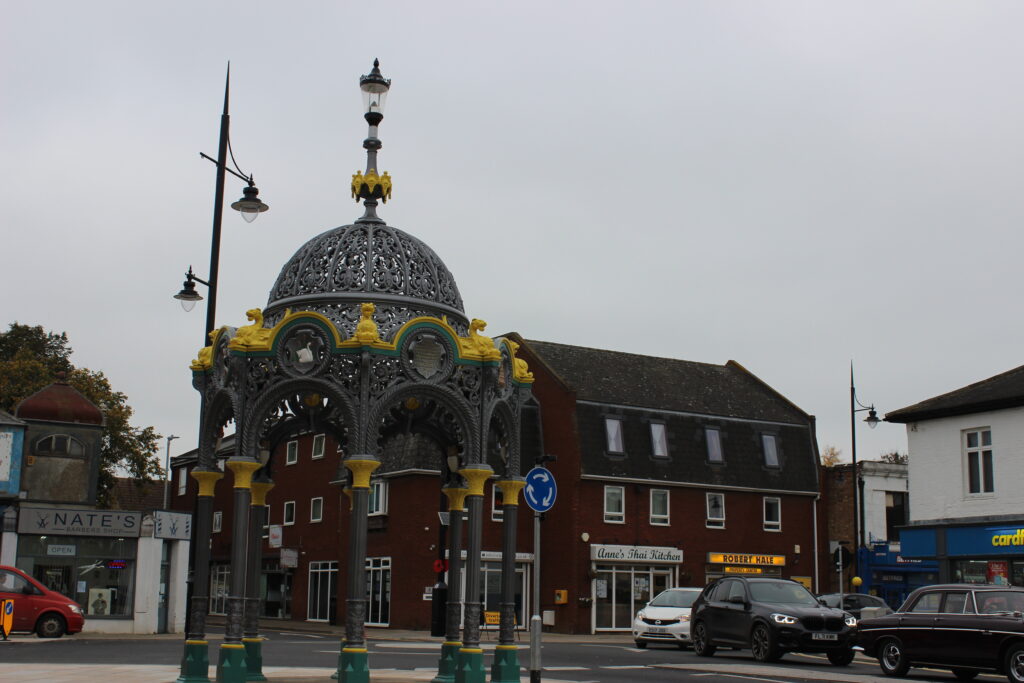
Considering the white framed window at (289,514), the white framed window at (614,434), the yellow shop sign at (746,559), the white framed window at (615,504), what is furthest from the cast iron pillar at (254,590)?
the white framed window at (289,514)

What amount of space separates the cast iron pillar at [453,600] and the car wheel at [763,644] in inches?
357

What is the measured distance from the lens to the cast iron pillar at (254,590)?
15414 millimetres

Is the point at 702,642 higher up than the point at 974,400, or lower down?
lower down

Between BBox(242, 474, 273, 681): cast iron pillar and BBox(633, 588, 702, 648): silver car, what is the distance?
569 inches

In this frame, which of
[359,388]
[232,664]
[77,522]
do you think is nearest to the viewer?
[232,664]

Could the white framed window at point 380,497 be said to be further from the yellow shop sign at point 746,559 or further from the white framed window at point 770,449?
the white framed window at point 770,449

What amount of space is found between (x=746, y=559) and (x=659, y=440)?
579 cm

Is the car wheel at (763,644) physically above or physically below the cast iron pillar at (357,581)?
below

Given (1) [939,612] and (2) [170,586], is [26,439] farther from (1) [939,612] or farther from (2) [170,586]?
(1) [939,612]

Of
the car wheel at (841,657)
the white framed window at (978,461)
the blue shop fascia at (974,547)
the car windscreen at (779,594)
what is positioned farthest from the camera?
the white framed window at (978,461)

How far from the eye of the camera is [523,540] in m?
44.1

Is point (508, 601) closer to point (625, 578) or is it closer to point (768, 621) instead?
point (768, 621)

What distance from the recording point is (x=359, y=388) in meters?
13.9

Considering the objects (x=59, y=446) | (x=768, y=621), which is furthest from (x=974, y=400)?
(x=59, y=446)
